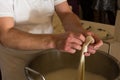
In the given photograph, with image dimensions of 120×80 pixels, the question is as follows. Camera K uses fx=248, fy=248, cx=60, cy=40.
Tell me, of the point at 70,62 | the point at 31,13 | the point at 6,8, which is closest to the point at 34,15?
the point at 31,13

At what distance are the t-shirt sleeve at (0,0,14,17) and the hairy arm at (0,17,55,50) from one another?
0.02 meters

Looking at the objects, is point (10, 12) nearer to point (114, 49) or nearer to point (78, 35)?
point (78, 35)

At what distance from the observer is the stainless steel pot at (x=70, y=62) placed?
820mm

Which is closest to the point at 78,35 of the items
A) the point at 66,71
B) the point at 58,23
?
the point at 66,71

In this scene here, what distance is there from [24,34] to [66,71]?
7.9 inches

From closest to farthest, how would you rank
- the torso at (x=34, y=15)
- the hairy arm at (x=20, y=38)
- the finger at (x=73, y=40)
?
the finger at (x=73, y=40), the hairy arm at (x=20, y=38), the torso at (x=34, y=15)

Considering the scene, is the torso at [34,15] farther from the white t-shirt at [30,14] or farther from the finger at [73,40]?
the finger at [73,40]

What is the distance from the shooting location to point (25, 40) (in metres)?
0.88

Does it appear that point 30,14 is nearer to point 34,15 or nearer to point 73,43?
point 34,15

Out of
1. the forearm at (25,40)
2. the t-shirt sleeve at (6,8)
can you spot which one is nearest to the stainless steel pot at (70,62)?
the forearm at (25,40)

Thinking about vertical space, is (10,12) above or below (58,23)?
above

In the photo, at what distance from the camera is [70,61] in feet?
2.97

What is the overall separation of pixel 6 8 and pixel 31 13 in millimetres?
136

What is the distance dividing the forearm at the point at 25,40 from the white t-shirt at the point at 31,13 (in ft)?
0.28
